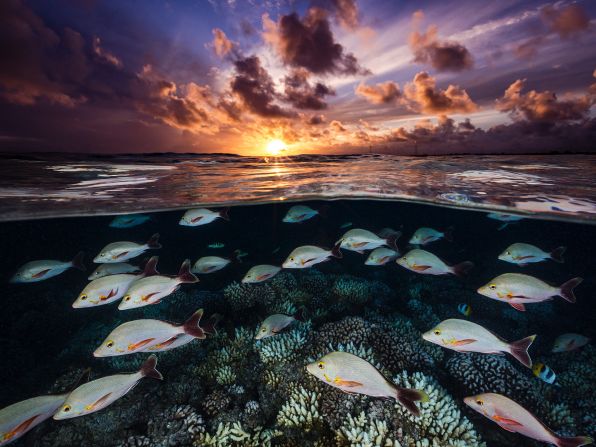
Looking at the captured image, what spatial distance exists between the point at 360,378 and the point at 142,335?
2.91m

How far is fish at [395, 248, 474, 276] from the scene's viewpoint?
18.6ft

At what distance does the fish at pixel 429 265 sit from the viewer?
Result: 18.6 feet

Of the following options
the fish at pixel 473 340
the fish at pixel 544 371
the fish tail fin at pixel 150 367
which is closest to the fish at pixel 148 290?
the fish tail fin at pixel 150 367

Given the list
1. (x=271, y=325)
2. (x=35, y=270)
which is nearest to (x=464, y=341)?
(x=271, y=325)

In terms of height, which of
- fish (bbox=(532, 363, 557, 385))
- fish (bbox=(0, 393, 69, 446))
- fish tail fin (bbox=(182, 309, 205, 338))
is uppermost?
fish tail fin (bbox=(182, 309, 205, 338))

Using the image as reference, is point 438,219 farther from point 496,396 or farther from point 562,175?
point 496,396

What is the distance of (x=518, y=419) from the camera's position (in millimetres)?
3389

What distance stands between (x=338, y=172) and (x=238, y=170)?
189 inches

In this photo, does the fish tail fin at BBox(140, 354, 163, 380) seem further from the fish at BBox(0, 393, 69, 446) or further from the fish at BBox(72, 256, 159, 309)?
the fish at BBox(72, 256, 159, 309)

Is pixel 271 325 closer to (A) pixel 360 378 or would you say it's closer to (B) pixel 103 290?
(A) pixel 360 378

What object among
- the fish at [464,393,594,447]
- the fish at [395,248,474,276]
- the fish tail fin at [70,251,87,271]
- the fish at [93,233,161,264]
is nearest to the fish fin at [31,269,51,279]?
the fish tail fin at [70,251,87,271]

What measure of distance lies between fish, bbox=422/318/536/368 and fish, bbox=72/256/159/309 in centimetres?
476

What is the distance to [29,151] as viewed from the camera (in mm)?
11070

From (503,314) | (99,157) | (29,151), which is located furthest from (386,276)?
(29,151)
